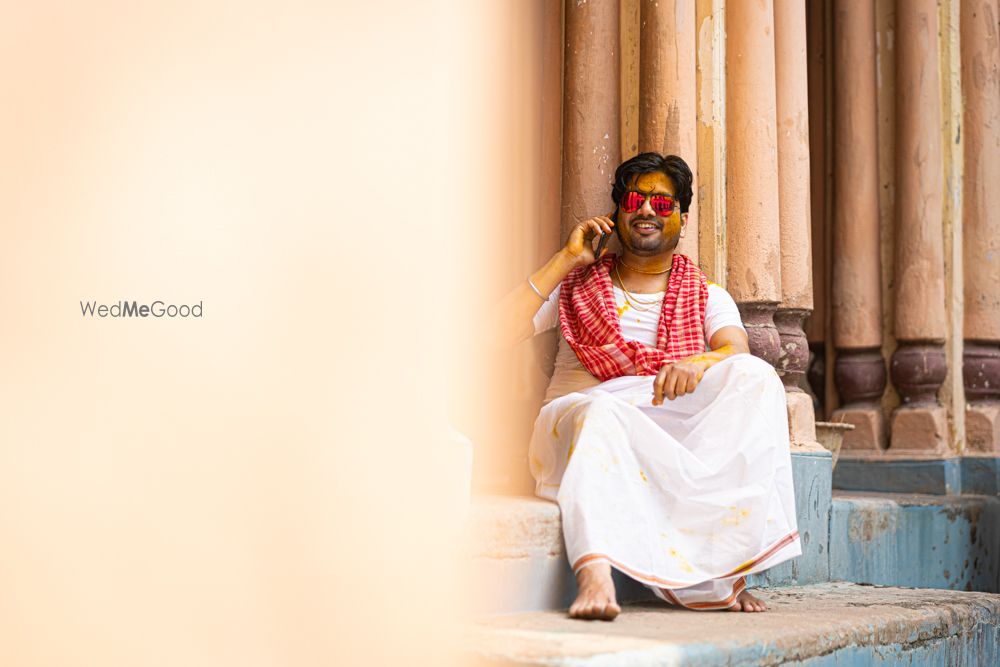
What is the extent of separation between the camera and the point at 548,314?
3.34 m

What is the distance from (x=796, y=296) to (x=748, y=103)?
27.7 inches

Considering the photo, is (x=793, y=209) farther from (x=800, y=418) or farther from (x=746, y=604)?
(x=746, y=604)

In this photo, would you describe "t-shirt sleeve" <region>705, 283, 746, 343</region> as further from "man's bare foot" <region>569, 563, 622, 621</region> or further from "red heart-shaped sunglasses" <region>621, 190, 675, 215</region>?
"man's bare foot" <region>569, 563, 622, 621</region>

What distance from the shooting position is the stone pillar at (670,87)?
11.7 feet

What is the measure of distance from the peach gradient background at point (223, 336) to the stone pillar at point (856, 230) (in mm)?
3309

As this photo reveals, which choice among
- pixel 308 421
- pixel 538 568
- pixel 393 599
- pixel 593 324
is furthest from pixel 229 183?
pixel 593 324

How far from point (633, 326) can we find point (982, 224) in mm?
2466

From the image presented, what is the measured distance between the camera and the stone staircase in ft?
6.93

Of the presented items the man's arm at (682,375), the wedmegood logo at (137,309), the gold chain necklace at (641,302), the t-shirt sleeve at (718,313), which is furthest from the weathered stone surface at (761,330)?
the wedmegood logo at (137,309)

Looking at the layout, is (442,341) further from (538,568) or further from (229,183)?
(538,568)

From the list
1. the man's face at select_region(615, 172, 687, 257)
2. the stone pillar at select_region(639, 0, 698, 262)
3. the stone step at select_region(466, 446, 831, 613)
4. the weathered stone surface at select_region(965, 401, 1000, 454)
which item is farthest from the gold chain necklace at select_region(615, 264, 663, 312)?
the weathered stone surface at select_region(965, 401, 1000, 454)

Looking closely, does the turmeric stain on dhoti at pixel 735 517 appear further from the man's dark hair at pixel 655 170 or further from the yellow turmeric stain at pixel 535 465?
the man's dark hair at pixel 655 170

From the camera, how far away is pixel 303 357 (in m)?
1.99

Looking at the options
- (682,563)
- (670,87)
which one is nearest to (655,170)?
(670,87)
